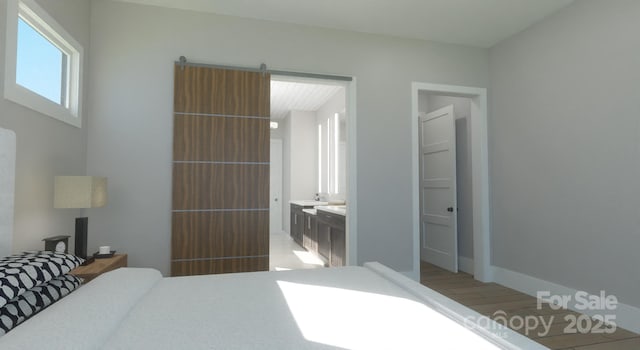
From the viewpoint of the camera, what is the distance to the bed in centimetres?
99

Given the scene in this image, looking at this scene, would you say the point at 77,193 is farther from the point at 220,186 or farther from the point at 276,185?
the point at 276,185

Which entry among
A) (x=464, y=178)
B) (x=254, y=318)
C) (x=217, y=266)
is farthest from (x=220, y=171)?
(x=464, y=178)

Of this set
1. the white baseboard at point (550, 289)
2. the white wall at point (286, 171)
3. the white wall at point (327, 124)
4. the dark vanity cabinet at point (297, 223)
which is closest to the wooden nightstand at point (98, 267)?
the white wall at point (327, 124)

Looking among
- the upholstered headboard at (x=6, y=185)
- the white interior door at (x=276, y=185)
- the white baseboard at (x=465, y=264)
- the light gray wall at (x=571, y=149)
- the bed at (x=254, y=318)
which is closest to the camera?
the bed at (x=254, y=318)

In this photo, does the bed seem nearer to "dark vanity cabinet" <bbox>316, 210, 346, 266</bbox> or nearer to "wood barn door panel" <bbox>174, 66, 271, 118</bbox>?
"wood barn door panel" <bbox>174, 66, 271, 118</bbox>

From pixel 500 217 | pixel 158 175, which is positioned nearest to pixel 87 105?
pixel 158 175

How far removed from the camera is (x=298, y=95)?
19.6 ft

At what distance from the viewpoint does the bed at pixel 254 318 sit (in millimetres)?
995

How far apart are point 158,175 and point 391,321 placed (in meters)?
2.52

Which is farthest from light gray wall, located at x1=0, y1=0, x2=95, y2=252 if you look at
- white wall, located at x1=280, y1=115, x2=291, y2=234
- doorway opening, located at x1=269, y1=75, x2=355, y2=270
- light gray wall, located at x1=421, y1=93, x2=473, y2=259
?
white wall, located at x1=280, y1=115, x2=291, y2=234

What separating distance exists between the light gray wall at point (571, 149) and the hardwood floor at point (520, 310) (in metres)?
0.29

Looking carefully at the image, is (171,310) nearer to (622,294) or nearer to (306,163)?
(622,294)

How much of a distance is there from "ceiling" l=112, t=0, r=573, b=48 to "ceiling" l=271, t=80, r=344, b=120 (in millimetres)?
1641

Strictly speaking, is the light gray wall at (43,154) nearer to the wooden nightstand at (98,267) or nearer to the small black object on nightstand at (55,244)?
the small black object on nightstand at (55,244)
